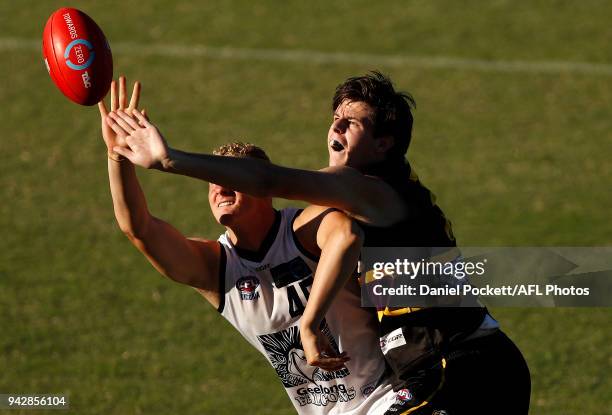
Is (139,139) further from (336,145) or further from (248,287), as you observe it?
(248,287)

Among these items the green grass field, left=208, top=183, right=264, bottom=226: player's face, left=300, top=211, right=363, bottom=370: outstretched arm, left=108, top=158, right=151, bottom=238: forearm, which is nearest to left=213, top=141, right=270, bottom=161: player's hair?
left=208, top=183, right=264, bottom=226: player's face

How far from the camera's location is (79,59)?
21.8 feet

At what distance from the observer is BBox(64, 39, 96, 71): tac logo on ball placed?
21.7 ft

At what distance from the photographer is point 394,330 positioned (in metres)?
6.41

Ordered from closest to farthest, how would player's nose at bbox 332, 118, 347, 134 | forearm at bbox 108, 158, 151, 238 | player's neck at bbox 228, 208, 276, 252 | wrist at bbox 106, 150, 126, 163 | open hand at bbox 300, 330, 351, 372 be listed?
open hand at bbox 300, 330, 351, 372 < wrist at bbox 106, 150, 126, 163 < forearm at bbox 108, 158, 151, 238 < player's nose at bbox 332, 118, 347, 134 < player's neck at bbox 228, 208, 276, 252

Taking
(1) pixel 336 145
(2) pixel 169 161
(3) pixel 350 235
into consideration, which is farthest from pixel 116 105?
(3) pixel 350 235

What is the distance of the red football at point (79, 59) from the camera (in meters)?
6.59

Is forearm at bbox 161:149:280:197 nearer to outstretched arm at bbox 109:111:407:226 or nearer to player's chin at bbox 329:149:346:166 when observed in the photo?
outstretched arm at bbox 109:111:407:226

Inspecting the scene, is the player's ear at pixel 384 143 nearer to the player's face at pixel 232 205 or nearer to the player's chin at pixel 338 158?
the player's chin at pixel 338 158

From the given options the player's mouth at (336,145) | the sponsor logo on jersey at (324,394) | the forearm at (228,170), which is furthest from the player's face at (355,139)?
the sponsor logo on jersey at (324,394)

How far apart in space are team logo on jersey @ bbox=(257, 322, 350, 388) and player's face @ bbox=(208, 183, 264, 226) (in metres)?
0.66

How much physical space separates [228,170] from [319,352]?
101 centimetres

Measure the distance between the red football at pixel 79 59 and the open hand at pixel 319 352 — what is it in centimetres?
182

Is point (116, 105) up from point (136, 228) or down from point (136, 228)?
up
